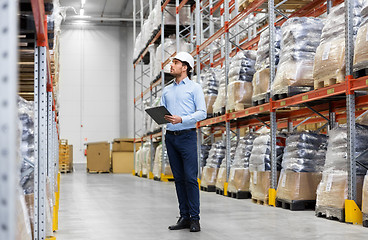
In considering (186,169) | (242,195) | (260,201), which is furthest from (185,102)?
(242,195)

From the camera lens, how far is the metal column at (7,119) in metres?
1.14

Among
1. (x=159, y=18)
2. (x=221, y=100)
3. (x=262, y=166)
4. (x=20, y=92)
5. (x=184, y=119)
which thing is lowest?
(x=262, y=166)

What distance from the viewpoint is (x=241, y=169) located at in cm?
871

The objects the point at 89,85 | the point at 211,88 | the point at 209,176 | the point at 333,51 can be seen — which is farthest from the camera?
the point at 89,85

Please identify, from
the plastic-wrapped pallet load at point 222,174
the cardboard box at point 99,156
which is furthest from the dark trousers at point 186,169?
the cardboard box at point 99,156

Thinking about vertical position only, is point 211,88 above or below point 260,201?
above

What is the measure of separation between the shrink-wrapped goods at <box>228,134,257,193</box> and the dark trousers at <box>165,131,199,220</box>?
361 centimetres

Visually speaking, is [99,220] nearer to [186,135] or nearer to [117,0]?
[186,135]

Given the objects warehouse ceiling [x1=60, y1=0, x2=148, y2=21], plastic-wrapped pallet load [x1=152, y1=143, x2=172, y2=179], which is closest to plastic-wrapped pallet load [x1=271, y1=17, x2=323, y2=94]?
plastic-wrapped pallet load [x1=152, y1=143, x2=172, y2=179]

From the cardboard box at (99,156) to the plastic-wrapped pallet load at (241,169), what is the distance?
43.8 ft

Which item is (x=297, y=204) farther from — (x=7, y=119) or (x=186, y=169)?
(x=7, y=119)

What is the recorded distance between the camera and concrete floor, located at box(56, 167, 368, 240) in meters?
4.85

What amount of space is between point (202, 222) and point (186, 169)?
1.02m

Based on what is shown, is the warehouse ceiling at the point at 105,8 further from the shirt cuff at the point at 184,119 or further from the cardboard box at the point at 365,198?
the cardboard box at the point at 365,198
